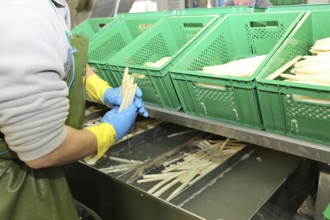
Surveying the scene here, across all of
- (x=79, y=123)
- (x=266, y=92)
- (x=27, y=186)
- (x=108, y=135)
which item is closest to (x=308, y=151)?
(x=266, y=92)

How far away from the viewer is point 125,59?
1.75m

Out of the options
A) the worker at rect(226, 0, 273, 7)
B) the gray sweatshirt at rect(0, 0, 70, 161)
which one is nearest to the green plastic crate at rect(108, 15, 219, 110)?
the gray sweatshirt at rect(0, 0, 70, 161)

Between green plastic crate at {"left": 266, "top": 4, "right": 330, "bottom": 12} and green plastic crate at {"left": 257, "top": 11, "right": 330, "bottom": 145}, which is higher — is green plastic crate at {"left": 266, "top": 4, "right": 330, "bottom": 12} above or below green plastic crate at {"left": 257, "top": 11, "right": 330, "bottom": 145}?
above

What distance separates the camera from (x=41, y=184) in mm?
1199

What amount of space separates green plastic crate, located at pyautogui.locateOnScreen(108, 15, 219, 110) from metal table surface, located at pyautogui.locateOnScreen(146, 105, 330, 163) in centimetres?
8

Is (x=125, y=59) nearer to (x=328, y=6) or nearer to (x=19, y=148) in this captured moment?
(x=19, y=148)

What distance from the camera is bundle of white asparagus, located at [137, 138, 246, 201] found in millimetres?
1393

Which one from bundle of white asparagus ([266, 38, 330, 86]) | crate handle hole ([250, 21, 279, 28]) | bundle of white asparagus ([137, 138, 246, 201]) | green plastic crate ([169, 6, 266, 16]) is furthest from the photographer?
green plastic crate ([169, 6, 266, 16])

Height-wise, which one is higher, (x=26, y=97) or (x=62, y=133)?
(x=26, y=97)

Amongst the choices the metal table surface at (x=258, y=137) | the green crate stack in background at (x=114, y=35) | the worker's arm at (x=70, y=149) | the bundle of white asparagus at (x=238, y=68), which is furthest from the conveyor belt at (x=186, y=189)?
the green crate stack in background at (x=114, y=35)

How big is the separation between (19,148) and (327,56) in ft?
3.88

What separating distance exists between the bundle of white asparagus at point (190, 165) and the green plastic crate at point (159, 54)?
0.30 meters

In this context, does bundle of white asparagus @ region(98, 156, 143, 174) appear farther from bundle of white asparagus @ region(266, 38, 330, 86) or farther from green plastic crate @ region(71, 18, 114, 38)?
green plastic crate @ region(71, 18, 114, 38)

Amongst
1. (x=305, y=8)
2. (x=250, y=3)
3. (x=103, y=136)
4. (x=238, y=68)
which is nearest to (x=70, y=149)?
(x=103, y=136)
